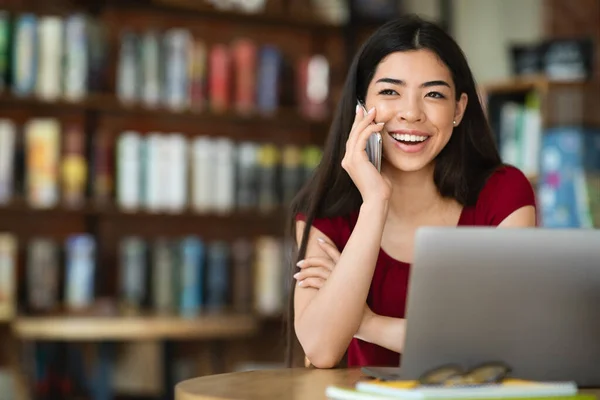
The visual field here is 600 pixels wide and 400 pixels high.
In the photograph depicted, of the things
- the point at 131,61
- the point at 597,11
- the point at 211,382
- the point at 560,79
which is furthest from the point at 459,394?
the point at 597,11

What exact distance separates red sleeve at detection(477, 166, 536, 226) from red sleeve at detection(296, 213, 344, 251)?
0.28 metres

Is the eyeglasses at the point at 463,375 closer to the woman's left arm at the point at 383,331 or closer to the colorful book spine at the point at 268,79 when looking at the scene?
the woman's left arm at the point at 383,331

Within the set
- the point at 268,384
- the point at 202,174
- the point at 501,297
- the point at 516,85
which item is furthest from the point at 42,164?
the point at 501,297

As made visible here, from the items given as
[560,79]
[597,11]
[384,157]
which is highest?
[597,11]

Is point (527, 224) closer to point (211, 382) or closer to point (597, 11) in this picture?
point (211, 382)

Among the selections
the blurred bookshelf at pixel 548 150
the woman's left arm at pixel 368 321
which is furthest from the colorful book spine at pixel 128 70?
the woman's left arm at pixel 368 321

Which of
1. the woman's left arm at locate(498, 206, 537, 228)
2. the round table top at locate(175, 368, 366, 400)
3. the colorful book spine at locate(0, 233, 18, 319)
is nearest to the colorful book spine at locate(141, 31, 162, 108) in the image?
the colorful book spine at locate(0, 233, 18, 319)

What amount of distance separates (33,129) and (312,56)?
1.28 meters

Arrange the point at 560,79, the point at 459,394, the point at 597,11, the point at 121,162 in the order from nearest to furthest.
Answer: the point at 459,394, the point at 560,79, the point at 121,162, the point at 597,11

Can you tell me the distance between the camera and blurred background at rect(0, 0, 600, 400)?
3.74 metres

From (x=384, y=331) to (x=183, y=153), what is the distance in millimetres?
2431

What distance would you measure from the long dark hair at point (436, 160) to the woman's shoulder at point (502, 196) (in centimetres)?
3

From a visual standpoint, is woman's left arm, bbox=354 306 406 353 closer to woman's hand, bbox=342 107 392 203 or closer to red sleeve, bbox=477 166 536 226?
woman's hand, bbox=342 107 392 203

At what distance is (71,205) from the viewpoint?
385 centimetres
